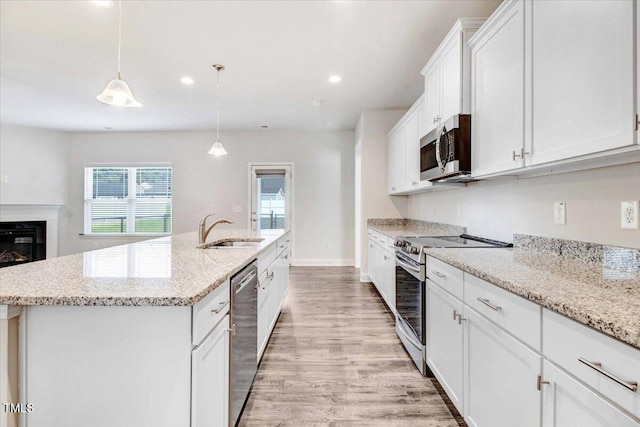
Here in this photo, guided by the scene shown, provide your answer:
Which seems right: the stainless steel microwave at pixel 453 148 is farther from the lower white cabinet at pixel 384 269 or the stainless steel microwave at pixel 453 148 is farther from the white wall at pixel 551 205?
the lower white cabinet at pixel 384 269

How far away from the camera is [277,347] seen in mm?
2531

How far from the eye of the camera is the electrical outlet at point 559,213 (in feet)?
5.45

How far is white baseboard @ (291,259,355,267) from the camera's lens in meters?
6.11

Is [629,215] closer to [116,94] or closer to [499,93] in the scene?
[499,93]

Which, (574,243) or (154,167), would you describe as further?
(154,167)

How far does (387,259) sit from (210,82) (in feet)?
9.66

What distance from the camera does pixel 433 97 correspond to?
265 centimetres

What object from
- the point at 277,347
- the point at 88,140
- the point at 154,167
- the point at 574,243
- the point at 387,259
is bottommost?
the point at 277,347

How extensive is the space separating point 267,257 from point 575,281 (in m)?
1.80

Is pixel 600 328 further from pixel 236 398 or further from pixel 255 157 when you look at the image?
pixel 255 157

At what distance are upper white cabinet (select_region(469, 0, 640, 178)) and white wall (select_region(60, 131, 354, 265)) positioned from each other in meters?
4.18

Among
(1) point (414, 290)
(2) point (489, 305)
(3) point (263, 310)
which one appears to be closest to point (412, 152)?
(1) point (414, 290)

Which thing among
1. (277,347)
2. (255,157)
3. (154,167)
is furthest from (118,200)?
(277,347)

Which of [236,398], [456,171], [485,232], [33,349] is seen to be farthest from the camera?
[485,232]
